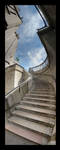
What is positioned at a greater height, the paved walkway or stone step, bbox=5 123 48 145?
stone step, bbox=5 123 48 145

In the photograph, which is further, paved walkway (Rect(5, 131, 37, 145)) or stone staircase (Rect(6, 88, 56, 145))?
stone staircase (Rect(6, 88, 56, 145))

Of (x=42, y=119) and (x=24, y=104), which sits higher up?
(x=24, y=104)

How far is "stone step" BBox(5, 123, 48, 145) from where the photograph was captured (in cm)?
178

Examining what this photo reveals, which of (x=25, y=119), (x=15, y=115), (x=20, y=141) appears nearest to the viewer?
(x=20, y=141)

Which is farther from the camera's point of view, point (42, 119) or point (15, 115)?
→ point (15, 115)

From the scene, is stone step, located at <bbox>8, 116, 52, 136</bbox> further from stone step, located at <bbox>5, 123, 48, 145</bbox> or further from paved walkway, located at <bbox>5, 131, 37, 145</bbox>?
paved walkway, located at <bbox>5, 131, 37, 145</bbox>

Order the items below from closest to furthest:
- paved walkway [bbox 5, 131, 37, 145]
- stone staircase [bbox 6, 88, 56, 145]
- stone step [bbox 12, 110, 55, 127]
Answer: paved walkway [bbox 5, 131, 37, 145] < stone staircase [bbox 6, 88, 56, 145] < stone step [bbox 12, 110, 55, 127]

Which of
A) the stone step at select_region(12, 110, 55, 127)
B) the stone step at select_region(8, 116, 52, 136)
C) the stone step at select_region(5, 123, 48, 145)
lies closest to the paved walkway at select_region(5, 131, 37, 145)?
the stone step at select_region(5, 123, 48, 145)
